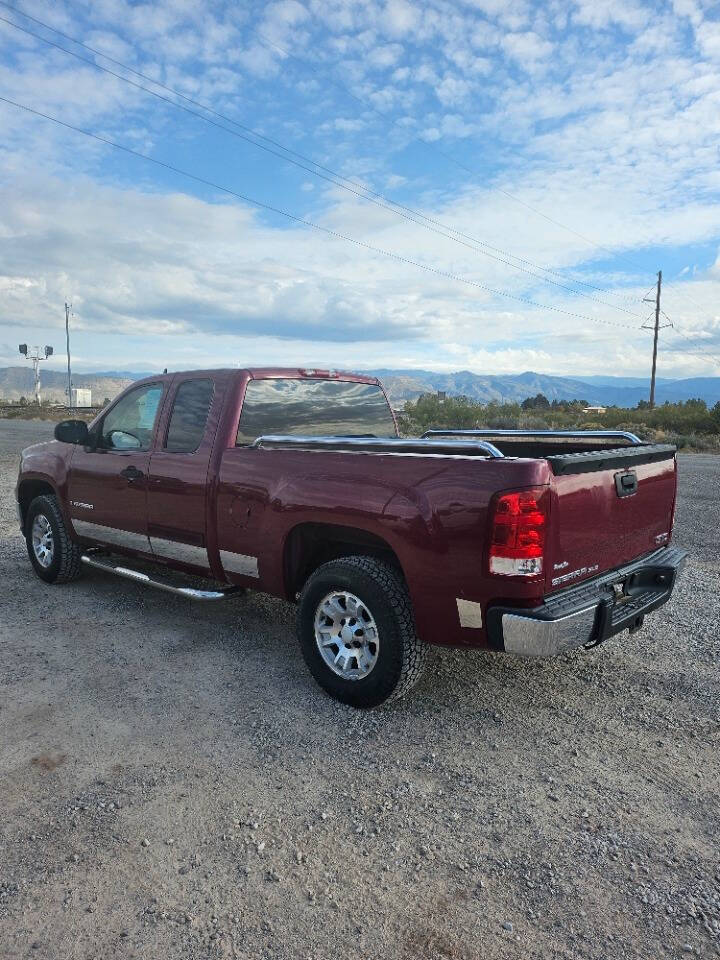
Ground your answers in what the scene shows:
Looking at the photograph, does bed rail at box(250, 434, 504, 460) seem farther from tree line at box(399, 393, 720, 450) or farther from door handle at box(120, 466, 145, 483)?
tree line at box(399, 393, 720, 450)

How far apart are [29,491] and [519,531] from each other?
17.2 feet

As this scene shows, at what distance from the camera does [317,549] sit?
14.0 feet

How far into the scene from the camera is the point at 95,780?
3123 millimetres

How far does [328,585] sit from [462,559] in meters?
0.88

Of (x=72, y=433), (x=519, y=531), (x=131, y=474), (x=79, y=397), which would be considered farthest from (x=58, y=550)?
(x=79, y=397)

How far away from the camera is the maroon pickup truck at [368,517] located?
323cm

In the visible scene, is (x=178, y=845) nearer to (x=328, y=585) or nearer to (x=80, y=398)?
(x=328, y=585)

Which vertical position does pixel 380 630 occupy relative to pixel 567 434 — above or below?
below

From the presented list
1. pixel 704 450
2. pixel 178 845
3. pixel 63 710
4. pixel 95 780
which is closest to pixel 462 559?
pixel 178 845

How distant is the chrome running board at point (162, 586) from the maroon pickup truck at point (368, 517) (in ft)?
0.07

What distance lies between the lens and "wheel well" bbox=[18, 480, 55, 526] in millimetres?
6516

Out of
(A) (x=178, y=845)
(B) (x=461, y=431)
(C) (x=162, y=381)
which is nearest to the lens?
(A) (x=178, y=845)

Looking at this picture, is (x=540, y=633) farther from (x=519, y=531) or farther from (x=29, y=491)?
(x=29, y=491)

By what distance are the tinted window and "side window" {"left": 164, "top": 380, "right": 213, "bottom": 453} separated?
1.02ft
